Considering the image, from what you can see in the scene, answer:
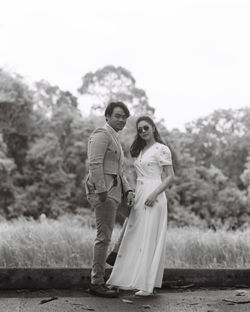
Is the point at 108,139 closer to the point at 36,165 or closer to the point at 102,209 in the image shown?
the point at 102,209

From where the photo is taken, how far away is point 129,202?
5074 millimetres

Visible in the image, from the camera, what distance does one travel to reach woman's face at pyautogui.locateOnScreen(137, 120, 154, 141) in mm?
5223

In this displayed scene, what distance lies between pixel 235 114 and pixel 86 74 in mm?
9407

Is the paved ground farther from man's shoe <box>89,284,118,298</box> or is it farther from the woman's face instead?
the woman's face

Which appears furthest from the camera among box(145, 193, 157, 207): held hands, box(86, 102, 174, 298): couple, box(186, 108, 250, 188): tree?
box(186, 108, 250, 188): tree

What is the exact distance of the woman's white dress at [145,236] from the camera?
4918 millimetres

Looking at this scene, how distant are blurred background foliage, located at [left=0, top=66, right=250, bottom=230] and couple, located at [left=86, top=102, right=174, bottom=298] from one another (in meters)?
17.1

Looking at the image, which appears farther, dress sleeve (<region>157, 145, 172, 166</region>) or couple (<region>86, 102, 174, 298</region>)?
dress sleeve (<region>157, 145, 172, 166</region>)

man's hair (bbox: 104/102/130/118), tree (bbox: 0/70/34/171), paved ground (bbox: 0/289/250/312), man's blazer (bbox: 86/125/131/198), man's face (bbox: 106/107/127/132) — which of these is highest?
tree (bbox: 0/70/34/171)

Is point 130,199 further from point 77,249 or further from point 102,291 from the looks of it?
point 77,249

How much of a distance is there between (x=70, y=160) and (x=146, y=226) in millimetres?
19935

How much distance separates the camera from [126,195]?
508 cm

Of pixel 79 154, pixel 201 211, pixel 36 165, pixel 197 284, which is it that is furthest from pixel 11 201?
pixel 197 284

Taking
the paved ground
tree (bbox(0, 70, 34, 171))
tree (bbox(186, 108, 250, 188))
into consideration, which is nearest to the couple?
the paved ground
